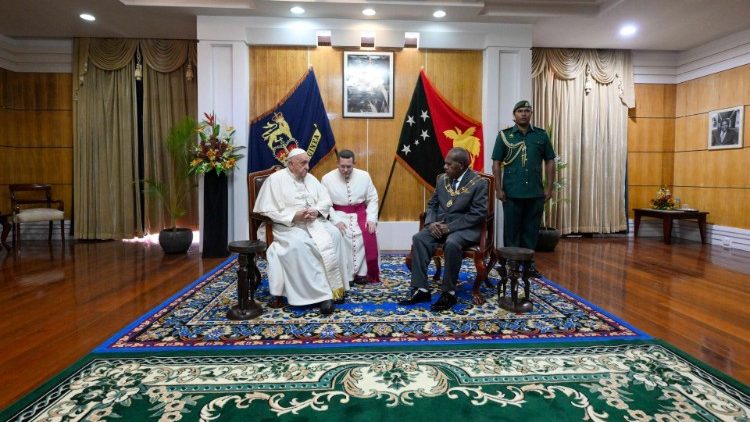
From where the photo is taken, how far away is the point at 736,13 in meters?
5.53

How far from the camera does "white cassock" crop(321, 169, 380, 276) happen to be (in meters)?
4.05

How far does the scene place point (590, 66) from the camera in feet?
23.3

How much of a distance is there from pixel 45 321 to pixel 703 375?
3.95 meters

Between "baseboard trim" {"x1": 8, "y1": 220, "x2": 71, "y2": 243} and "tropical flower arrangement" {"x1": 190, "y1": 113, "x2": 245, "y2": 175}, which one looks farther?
"baseboard trim" {"x1": 8, "y1": 220, "x2": 71, "y2": 243}

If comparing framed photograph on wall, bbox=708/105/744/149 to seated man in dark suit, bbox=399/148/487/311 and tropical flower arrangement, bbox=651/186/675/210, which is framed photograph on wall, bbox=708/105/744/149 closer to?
tropical flower arrangement, bbox=651/186/675/210

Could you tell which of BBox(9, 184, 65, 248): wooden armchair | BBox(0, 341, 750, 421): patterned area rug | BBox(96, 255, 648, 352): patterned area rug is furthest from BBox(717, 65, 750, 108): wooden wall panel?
BBox(9, 184, 65, 248): wooden armchair

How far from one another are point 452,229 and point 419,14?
3.27m

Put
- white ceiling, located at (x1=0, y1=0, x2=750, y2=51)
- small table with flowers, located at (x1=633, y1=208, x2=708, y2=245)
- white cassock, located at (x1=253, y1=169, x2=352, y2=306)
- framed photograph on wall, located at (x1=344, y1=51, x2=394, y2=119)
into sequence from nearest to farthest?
white cassock, located at (x1=253, y1=169, x2=352, y2=306)
white ceiling, located at (x1=0, y1=0, x2=750, y2=51)
framed photograph on wall, located at (x1=344, y1=51, x2=394, y2=119)
small table with flowers, located at (x1=633, y1=208, x2=708, y2=245)

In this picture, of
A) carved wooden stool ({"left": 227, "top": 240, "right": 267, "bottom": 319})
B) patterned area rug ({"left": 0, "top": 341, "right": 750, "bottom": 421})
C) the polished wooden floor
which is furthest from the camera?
carved wooden stool ({"left": 227, "top": 240, "right": 267, "bottom": 319})

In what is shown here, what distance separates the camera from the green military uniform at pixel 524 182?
14.0ft

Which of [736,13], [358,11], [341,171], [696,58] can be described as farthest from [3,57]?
[696,58]

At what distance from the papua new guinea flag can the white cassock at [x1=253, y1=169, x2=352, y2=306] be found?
2441mm

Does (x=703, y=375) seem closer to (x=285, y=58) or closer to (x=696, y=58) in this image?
(x=285, y=58)

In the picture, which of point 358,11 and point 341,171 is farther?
point 358,11
